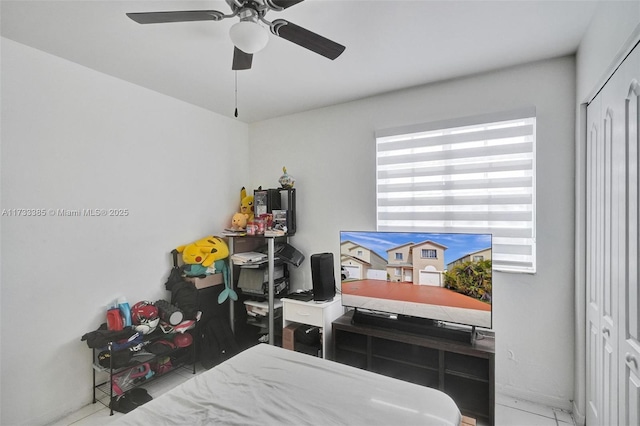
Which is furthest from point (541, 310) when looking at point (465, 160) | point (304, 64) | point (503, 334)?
point (304, 64)

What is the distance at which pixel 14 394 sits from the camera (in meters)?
1.94

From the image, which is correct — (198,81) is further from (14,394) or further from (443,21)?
(14,394)

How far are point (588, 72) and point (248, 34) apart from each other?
80.4 inches

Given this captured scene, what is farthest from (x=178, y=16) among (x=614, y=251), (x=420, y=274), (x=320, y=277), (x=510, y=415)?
(x=510, y=415)

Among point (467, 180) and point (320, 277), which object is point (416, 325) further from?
point (467, 180)

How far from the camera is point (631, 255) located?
4.22 feet

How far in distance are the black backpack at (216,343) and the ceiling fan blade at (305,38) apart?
102 inches

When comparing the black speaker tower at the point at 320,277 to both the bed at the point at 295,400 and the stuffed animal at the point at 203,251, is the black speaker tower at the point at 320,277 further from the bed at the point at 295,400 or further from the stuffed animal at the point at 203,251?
the stuffed animal at the point at 203,251

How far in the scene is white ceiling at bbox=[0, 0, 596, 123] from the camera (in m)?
1.64

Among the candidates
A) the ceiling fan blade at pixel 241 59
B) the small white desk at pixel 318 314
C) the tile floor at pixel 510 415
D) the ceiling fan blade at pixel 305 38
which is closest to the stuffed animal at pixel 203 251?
the small white desk at pixel 318 314

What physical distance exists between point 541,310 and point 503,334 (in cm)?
34

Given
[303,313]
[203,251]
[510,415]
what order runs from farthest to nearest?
[203,251] < [303,313] < [510,415]

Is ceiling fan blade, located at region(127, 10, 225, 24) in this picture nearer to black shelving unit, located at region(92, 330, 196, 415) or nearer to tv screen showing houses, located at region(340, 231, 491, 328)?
tv screen showing houses, located at region(340, 231, 491, 328)

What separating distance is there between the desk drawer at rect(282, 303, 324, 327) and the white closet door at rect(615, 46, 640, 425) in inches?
70.8
